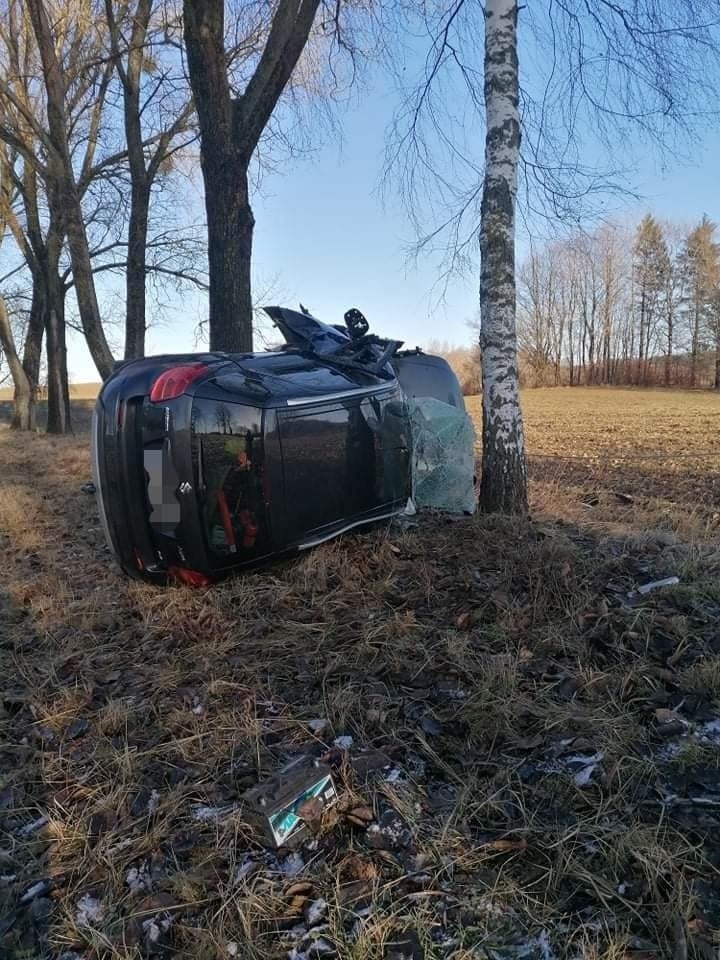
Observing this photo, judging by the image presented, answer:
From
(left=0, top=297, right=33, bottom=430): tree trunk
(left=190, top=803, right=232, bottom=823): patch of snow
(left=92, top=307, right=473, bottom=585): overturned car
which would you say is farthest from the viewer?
(left=0, top=297, right=33, bottom=430): tree trunk

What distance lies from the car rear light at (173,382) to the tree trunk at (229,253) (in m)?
Answer: 3.32

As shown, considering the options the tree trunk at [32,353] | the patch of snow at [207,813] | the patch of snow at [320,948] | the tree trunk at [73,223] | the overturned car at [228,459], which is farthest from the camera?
the tree trunk at [32,353]

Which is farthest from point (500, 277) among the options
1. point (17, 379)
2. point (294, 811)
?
point (17, 379)

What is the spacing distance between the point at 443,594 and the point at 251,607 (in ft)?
3.73

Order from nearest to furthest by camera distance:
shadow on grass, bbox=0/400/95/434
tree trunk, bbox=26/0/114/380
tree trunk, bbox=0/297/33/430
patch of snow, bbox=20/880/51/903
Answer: patch of snow, bbox=20/880/51/903
tree trunk, bbox=26/0/114/380
tree trunk, bbox=0/297/33/430
shadow on grass, bbox=0/400/95/434

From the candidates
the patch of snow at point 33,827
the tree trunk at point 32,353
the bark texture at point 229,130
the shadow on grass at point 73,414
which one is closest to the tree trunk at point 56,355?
the tree trunk at point 32,353

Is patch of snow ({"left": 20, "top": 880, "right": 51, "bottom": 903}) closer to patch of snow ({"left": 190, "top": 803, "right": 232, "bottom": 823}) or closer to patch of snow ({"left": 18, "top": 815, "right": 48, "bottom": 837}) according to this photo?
patch of snow ({"left": 18, "top": 815, "right": 48, "bottom": 837})

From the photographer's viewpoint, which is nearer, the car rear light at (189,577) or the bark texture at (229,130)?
the car rear light at (189,577)

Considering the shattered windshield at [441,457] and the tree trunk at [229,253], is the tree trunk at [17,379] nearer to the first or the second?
the tree trunk at [229,253]

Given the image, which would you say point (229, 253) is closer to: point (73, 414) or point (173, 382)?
point (173, 382)

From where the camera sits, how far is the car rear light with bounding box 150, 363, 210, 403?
3.66 metres

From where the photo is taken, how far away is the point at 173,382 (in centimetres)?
371

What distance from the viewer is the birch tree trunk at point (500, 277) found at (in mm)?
4910

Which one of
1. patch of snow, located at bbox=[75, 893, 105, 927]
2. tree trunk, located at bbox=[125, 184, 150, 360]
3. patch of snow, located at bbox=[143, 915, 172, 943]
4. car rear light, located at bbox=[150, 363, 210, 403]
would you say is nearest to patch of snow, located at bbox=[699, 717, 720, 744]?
patch of snow, located at bbox=[143, 915, 172, 943]
